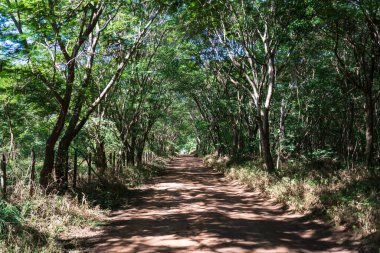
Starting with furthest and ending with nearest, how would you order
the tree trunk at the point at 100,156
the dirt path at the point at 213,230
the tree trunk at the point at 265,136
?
the tree trunk at the point at 100,156, the tree trunk at the point at 265,136, the dirt path at the point at 213,230

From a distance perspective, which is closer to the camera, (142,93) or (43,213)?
(43,213)

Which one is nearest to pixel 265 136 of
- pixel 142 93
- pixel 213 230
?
pixel 142 93

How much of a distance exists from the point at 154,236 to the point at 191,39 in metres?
15.4

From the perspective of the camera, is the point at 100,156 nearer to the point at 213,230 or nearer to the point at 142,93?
the point at 142,93

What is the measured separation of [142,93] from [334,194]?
13162mm

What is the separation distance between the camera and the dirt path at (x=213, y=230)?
21.6ft

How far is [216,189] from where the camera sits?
602 inches

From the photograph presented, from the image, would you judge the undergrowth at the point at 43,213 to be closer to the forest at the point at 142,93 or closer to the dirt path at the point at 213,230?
the forest at the point at 142,93

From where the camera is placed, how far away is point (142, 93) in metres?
19.9

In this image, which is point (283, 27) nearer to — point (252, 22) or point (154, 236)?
point (252, 22)

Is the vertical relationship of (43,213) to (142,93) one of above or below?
below

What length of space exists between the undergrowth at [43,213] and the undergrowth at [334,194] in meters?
5.45

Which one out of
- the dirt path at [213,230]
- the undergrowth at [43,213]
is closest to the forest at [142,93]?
the undergrowth at [43,213]

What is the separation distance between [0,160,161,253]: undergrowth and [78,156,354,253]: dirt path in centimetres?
68
